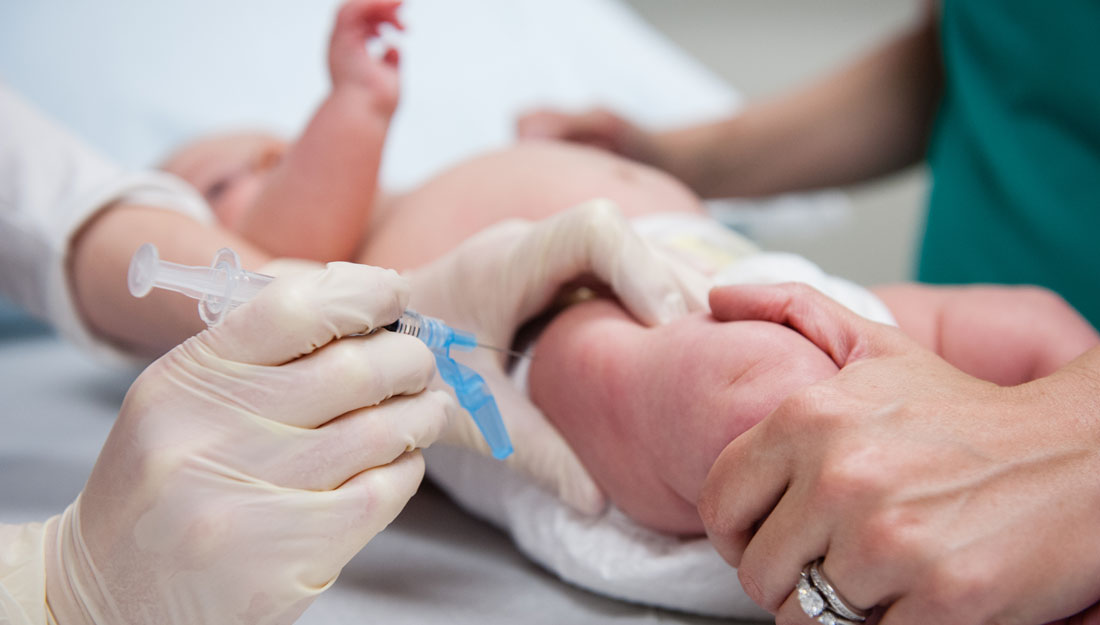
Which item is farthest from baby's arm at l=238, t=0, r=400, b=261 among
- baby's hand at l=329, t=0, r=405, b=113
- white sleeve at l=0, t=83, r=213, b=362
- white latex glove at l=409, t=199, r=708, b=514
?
white latex glove at l=409, t=199, r=708, b=514

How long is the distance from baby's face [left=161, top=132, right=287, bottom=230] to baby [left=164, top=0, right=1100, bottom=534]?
0.03 ft

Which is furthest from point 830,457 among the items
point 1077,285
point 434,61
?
point 434,61

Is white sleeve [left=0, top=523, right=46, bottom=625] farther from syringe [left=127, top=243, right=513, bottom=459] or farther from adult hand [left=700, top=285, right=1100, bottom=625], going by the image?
adult hand [left=700, top=285, right=1100, bottom=625]

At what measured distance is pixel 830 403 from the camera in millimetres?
536

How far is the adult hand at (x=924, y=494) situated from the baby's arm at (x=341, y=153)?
69 cm

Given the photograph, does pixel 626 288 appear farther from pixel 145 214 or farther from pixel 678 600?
pixel 145 214

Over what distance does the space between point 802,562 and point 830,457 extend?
0.27 ft

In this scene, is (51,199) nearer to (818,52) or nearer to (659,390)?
(659,390)

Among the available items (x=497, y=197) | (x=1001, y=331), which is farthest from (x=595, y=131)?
(x=1001, y=331)

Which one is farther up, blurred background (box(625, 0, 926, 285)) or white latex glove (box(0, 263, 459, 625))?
white latex glove (box(0, 263, 459, 625))

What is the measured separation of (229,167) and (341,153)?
0.52 m

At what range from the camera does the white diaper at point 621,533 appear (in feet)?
2.39

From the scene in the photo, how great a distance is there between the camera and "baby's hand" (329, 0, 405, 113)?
106 cm

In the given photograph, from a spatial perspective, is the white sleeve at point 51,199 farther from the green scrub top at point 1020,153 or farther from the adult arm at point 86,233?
the green scrub top at point 1020,153
